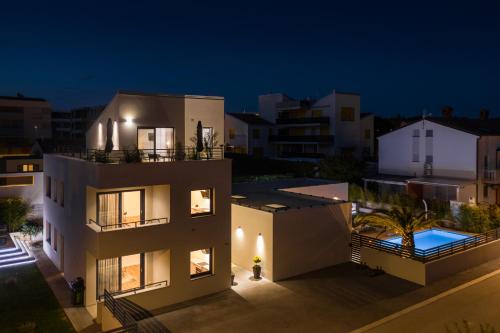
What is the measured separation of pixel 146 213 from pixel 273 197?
336 inches

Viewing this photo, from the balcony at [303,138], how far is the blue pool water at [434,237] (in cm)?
2716

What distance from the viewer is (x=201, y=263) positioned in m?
16.5

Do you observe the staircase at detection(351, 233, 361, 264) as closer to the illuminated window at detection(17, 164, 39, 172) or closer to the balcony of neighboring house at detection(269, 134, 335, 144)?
the illuminated window at detection(17, 164, 39, 172)

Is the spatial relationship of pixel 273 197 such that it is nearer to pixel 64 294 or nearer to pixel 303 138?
pixel 64 294

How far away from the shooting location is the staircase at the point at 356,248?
19750mm

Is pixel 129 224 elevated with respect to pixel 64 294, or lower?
elevated

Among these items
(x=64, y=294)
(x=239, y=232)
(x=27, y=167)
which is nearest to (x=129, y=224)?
(x=64, y=294)

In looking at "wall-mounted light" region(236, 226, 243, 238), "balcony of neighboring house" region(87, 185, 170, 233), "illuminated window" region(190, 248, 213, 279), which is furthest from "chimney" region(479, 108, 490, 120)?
"balcony of neighboring house" region(87, 185, 170, 233)

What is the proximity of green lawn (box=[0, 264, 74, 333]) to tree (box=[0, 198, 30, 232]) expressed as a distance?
18.8 ft

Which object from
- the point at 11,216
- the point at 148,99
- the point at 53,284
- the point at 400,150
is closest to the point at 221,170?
the point at 148,99

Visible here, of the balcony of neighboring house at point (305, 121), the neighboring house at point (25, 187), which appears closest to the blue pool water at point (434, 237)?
the neighboring house at point (25, 187)

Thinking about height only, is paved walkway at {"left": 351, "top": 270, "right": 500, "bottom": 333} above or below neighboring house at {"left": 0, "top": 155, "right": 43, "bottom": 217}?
below

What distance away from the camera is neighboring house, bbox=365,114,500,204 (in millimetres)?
30953

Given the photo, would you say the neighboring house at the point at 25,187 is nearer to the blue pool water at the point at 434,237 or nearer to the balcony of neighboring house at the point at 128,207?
the balcony of neighboring house at the point at 128,207
